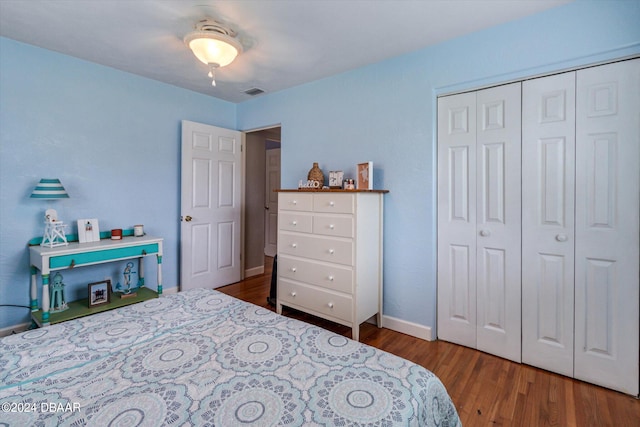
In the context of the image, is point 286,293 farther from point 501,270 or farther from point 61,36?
point 61,36

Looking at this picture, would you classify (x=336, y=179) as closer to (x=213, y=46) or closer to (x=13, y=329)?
(x=213, y=46)

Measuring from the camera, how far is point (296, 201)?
9.26 feet

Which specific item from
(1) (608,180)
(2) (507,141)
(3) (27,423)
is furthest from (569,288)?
(3) (27,423)

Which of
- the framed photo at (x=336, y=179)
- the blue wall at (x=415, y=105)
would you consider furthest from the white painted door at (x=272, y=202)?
the framed photo at (x=336, y=179)

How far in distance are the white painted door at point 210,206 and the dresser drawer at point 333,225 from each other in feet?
5.64

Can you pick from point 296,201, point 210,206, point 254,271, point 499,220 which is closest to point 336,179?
point 296,201

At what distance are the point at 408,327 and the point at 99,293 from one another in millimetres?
2836

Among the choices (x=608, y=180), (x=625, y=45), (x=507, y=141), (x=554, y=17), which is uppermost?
(x=554, y=17)

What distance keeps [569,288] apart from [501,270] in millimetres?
401

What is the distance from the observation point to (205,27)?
84.4 inches

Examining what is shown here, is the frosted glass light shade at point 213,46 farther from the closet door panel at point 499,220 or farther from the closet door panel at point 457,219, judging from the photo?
the closet door panel at point 499,220

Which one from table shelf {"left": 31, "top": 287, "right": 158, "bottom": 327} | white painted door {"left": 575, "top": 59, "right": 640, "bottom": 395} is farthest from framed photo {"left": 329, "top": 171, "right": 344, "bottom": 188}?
table shelf {"left": 31, "top": 287, "right": 158, "bottom": 327}

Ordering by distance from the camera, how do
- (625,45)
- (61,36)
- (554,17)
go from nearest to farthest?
(625,45), (554,17), (61,36)

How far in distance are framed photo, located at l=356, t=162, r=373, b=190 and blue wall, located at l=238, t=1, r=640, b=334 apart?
171 millimetres
